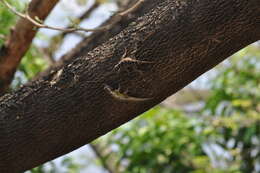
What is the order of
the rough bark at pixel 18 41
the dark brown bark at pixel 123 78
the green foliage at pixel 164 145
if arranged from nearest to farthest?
1. the dark brown bark at pixel 123 78
2. the rough bark at pixel 18 41
3. the green foliage at pixel 164 145

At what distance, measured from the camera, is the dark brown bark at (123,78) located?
3.99 ft

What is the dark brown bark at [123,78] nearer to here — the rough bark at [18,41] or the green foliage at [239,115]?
the rough bark at [18,41]

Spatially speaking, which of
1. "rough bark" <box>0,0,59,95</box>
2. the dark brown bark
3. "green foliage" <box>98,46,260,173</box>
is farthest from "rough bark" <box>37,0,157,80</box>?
"green foliage" <box>98,46,260,173</box>

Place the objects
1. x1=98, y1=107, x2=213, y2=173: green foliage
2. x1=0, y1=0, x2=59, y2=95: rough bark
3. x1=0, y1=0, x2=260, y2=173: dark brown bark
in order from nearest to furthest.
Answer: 1. x1=0, y1=0, x2=260, y2=173: dark brown bark
2. x1=0, y1=0, x2=59, y2=95: rough bark
3. x1=98, y1=107, x2=213, y2=173: green foliage

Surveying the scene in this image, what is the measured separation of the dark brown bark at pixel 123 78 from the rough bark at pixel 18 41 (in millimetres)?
494

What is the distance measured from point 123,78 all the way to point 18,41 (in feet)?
2.67

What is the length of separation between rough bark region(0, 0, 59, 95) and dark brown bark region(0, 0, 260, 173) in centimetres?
49

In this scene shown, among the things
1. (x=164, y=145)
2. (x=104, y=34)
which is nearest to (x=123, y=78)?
(x=104, y=34)

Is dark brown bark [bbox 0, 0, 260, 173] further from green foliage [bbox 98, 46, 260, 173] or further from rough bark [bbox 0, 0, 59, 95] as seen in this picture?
green foliage [bbox 98, 46, 260, 173]

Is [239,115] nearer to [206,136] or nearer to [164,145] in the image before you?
[206,136]

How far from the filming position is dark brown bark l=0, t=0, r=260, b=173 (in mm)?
1216

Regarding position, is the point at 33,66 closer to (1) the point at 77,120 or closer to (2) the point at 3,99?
(2) the point at 3,99

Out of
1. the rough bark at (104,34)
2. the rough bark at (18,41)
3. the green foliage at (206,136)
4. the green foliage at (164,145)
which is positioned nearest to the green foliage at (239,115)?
the green foliage at (206,136)

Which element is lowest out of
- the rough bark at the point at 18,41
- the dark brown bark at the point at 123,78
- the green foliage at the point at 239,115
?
the dark brown bark at the point at 123,78
